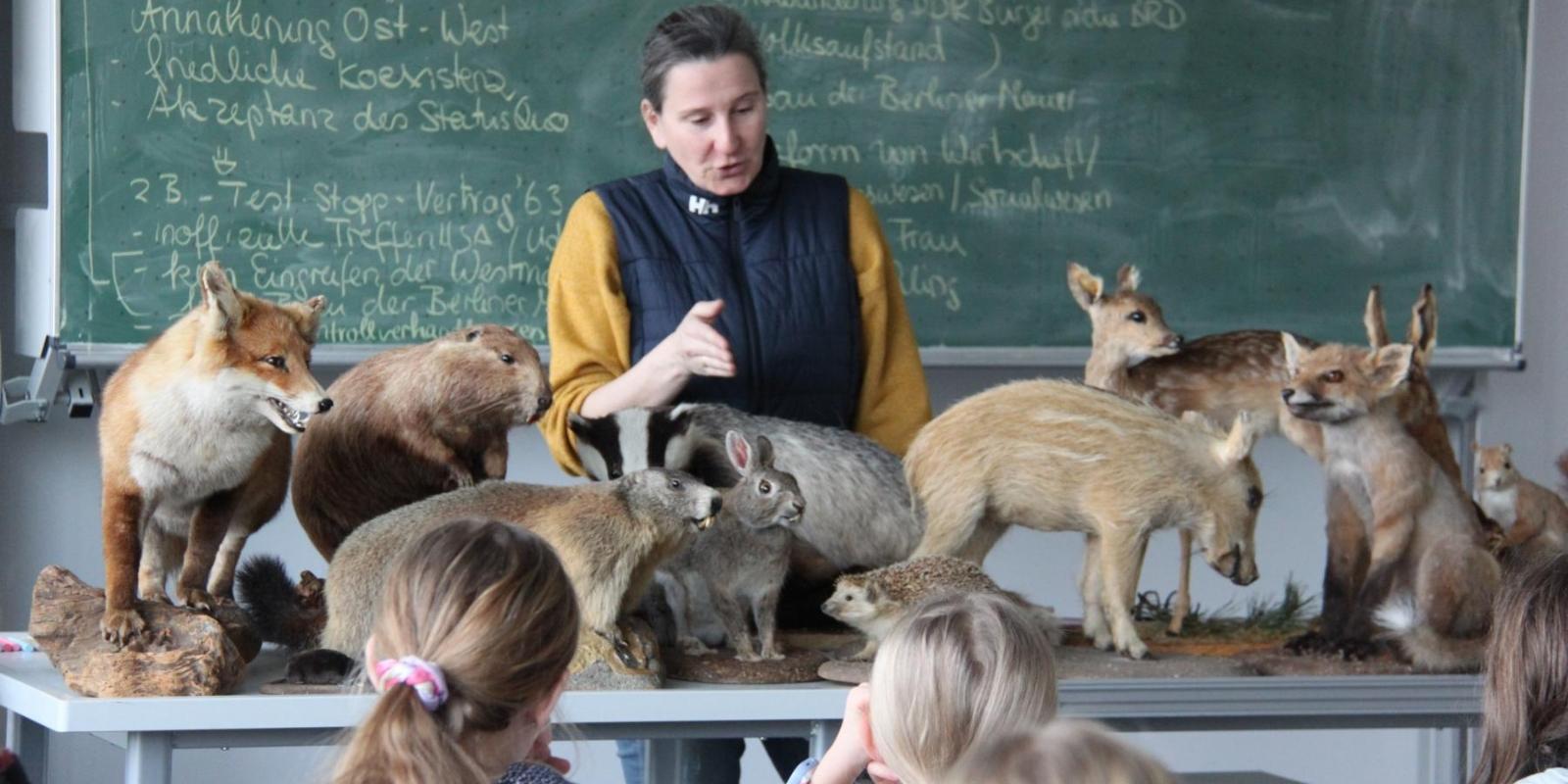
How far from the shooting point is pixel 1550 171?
434 centimetres

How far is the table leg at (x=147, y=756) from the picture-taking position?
212cm

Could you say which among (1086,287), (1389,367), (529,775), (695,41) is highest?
(695,41)

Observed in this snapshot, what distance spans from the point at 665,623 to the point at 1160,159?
7.08 ft

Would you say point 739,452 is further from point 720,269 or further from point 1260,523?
point 1260,523

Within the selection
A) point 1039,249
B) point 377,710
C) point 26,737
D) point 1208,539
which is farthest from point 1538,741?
point 1039,249

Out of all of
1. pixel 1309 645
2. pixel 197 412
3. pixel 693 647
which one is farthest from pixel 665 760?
pixel 1309 645

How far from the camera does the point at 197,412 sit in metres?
2.19

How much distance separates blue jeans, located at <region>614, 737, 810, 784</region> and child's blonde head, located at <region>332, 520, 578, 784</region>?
1.13m

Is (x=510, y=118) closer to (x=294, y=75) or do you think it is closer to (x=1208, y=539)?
(x=294, y=75)

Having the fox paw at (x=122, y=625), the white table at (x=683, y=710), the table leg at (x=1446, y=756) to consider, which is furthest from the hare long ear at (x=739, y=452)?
the table leg at (x=1446, y=756)

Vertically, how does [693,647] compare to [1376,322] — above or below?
below

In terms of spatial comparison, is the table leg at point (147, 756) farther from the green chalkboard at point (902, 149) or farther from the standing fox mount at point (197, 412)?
the green chalkboard at point (902, 149)

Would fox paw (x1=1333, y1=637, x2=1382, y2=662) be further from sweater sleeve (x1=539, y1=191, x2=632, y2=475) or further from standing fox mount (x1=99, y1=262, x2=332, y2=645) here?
standing fox mount (x1=99, y1=262, x2=332, y2=645)

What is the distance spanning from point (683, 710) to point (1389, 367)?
3.83 feet
